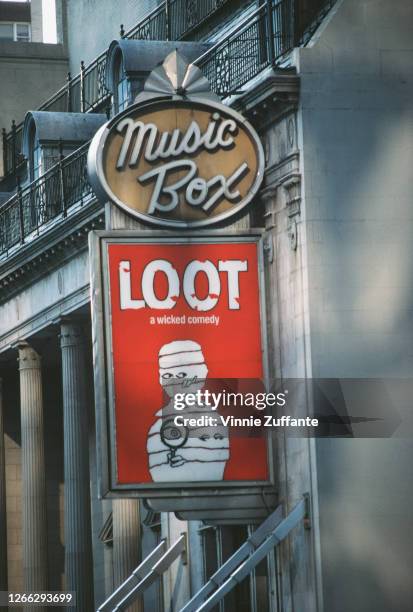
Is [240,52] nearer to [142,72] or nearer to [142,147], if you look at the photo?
[142,147]

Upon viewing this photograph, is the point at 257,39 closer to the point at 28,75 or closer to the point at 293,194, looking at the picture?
the point at 293,194

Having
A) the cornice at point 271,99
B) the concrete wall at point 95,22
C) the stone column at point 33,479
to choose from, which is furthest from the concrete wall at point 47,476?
the cornice at point 271,99

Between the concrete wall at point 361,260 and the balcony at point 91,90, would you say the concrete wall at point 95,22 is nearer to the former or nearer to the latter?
the balcony at point 91,90

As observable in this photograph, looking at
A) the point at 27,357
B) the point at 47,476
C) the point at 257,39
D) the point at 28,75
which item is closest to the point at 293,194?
the point at 257,39

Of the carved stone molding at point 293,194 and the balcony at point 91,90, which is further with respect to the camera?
the balcony at point 91,90

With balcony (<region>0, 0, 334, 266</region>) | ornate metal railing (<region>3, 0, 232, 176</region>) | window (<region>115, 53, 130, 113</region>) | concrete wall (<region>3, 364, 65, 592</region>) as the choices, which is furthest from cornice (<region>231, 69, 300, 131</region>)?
concrete wall (<region>3, 364, 65, 592</region>)

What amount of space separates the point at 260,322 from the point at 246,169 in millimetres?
3303

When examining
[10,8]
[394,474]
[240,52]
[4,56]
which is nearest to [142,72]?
[240,52]

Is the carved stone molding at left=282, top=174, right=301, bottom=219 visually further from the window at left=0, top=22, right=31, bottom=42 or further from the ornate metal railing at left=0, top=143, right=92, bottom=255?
the window at left=0, top=22, right=31, bottom=42

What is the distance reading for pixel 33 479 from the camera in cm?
7131

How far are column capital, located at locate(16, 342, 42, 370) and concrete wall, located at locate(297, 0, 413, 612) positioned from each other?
25189mm

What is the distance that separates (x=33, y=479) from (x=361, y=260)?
25.9 m

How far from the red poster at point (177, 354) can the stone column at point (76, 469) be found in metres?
18.6

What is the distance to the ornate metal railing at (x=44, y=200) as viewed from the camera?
64875mm
